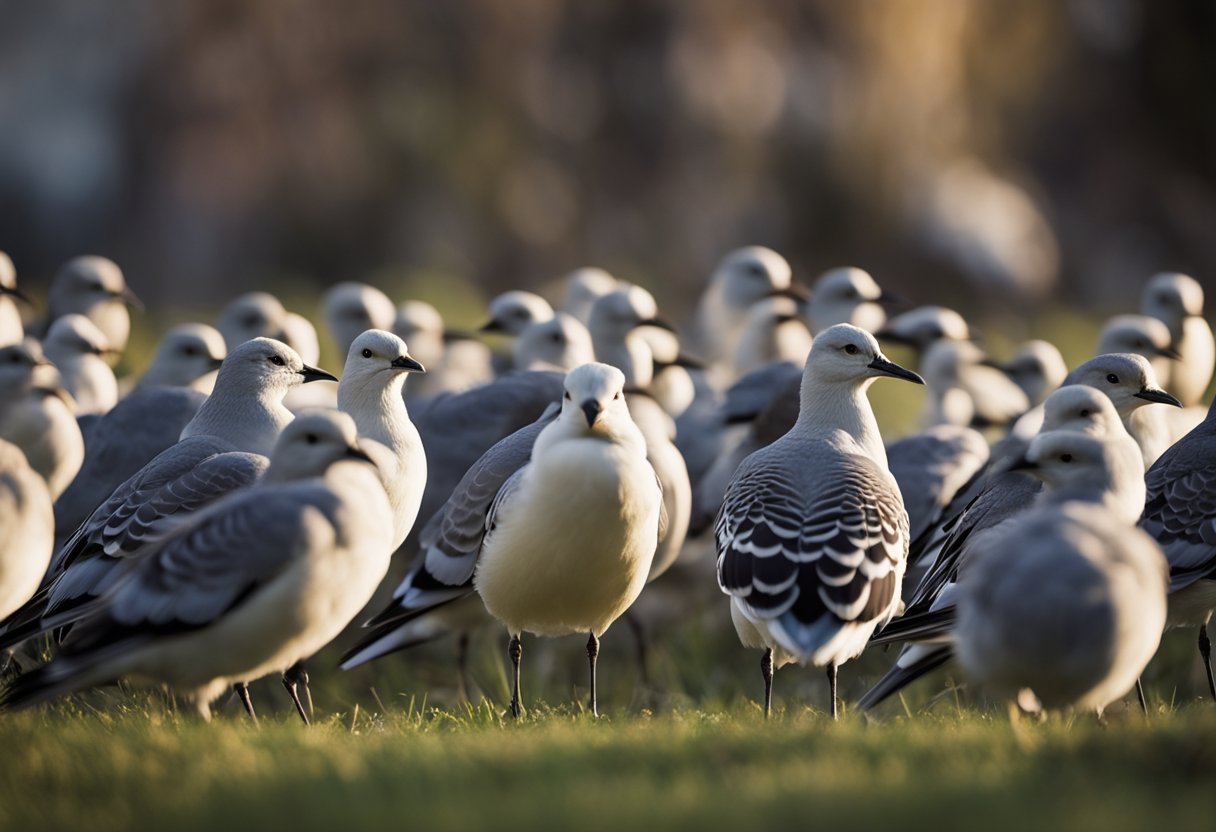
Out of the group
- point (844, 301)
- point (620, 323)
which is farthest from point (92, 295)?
point (844, 301)

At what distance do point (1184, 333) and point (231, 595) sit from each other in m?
7.56

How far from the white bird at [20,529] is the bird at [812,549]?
2732 millimetres

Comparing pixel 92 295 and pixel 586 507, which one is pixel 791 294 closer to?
pixel 92 295

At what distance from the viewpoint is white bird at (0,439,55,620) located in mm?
6059

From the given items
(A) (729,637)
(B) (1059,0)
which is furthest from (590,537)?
(B) (1059,0)

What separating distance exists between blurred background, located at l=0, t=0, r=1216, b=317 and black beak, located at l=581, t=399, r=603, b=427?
1272 centimetres

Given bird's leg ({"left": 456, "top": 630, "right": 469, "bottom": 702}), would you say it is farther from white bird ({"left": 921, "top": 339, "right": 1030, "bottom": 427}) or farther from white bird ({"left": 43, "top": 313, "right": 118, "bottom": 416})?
white bird ({"left": 921, "top": 339, "right": 1030, "bottom": 427})

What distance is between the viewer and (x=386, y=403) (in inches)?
303

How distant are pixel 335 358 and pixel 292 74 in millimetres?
7076

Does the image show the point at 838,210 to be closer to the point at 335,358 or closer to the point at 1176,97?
the point at 1176,97

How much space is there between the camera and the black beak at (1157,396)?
7.70 metres

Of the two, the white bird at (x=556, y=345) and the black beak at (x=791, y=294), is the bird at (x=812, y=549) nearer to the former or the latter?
the white bird at (x=556, y=345)

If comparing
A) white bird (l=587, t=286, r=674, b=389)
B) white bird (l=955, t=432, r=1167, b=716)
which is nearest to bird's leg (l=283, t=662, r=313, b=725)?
white bird (l=955, t=432, r=1167, b=716)

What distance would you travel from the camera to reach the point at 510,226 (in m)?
22.4
